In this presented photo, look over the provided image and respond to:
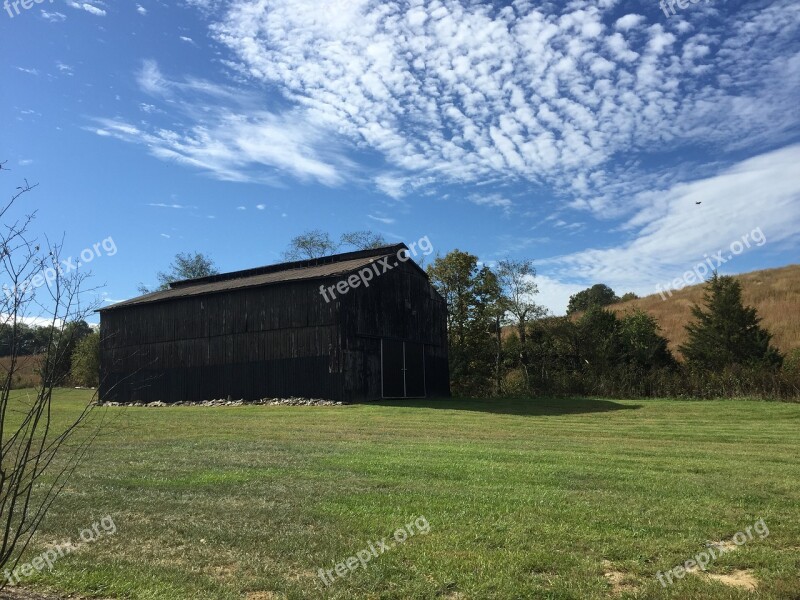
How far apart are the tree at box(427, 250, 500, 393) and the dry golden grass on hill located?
40.8 feet

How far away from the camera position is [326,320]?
29.4m

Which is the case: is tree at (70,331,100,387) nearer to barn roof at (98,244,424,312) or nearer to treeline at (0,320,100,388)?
barn roof at (98,244,424,312)

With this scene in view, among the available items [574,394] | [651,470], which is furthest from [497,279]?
[651,470]

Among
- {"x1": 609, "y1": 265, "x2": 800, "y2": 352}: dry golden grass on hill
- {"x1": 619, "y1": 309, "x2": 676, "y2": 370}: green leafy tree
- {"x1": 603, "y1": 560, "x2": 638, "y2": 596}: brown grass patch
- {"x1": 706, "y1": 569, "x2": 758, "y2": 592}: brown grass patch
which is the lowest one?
{"x1": 706, "y1": 569, "x2": 758, "y2": 592}: brown grass patch

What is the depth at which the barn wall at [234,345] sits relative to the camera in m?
29.5

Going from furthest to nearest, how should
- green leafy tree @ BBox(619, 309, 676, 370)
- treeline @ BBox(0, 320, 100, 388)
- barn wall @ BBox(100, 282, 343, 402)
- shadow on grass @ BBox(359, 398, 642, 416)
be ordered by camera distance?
1. green leafy tree @ BBox(619, 309, 676, 370)
2. barn wall @ BBox(100, 282, 343, 402)
3. shadow on grass @ BBox(359, 398, 642, 416)
4. treeline @ BBox(0, 320, 100, 388)

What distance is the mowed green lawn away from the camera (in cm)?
484

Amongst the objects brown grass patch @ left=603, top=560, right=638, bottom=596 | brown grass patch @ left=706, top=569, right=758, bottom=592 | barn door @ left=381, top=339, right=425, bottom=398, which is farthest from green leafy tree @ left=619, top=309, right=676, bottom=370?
brown grass patch @ left=603, top=560, right=638, bottom=596

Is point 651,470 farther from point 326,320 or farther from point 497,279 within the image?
point 497,279

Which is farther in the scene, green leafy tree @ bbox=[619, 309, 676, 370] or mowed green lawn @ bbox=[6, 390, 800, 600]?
green leafy tree @ bbox=[619, 309, 676, 370]

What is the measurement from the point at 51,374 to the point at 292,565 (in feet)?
8.90
